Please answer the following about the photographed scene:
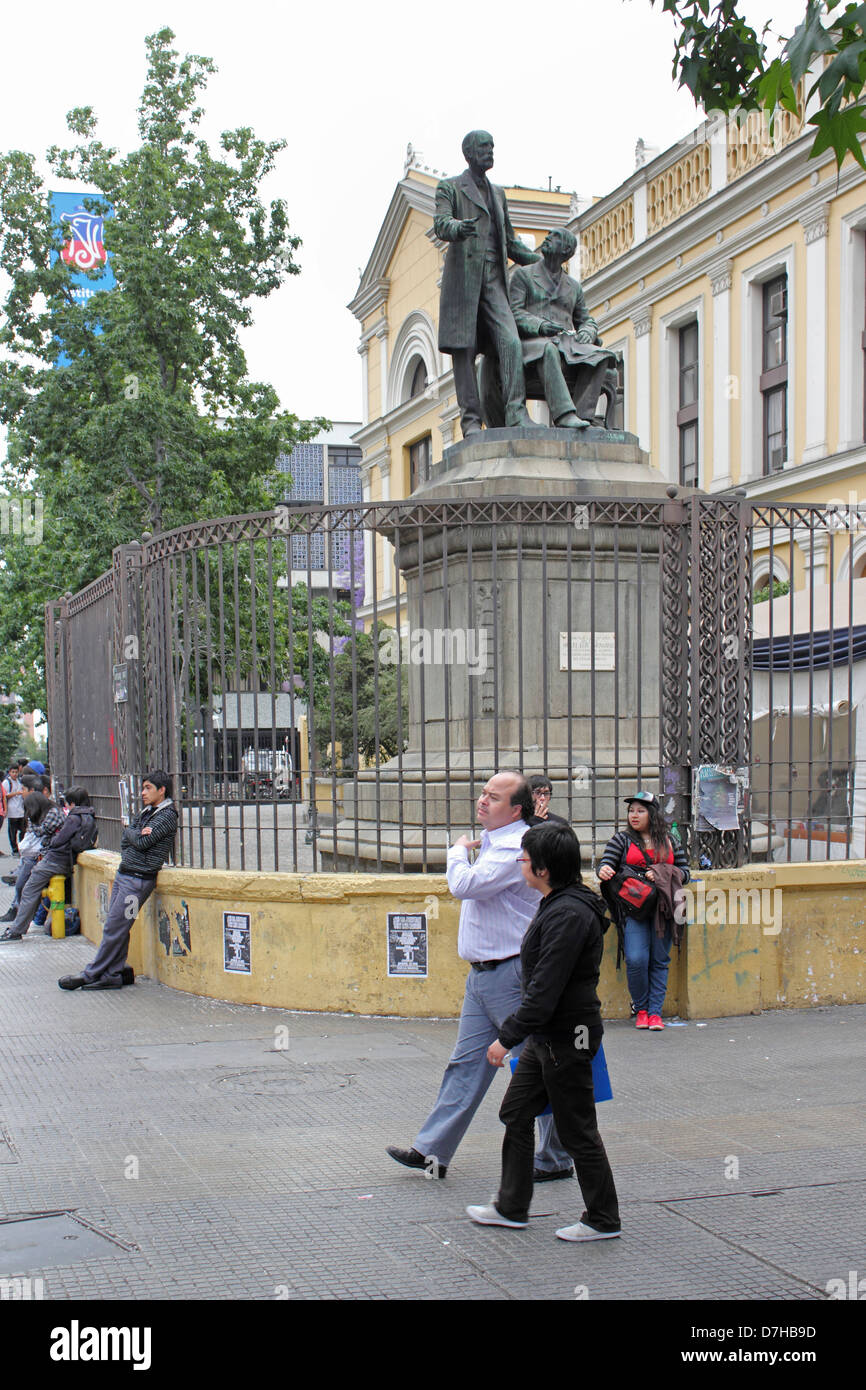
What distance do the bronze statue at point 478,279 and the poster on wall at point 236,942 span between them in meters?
4.29

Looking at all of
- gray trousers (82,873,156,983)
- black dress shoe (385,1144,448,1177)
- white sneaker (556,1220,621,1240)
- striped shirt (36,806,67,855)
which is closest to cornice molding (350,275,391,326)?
striped shirt (36,806,67,855)

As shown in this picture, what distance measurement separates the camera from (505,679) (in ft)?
31.8

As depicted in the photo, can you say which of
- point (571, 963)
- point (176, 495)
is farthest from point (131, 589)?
point (176, 495)

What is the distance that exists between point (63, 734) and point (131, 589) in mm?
5180

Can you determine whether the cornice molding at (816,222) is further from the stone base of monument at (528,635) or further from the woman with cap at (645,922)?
the woman with cap at (645,922)

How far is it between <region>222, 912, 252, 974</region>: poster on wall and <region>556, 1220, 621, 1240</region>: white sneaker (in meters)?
4.60

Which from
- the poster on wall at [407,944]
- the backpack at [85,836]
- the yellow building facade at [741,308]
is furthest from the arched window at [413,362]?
Result: the poster on wall at [407,944]

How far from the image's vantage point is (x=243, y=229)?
2466cm

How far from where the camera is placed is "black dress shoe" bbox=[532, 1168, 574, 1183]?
18.3 ft

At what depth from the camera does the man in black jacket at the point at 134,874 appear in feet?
32.4

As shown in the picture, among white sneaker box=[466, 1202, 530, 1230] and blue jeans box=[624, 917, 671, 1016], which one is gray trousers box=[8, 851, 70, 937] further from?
white sneaker box=[466, 1202, 530, 1230]

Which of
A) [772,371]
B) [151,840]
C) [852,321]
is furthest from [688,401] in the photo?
[151,840]

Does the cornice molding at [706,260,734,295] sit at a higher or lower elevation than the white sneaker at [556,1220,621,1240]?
higher

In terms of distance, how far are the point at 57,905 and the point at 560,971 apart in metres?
9.59
